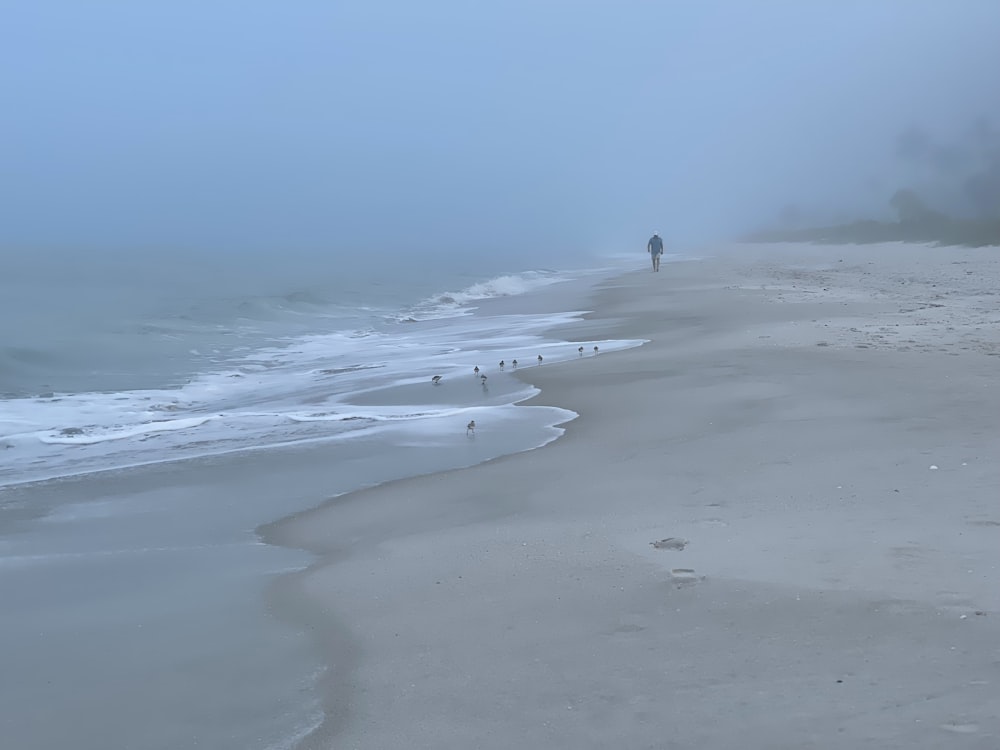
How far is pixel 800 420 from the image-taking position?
8086mm

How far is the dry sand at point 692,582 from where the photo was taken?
3.37 m

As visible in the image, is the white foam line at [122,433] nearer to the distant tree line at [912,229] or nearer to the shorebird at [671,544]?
the shorebird at [671,544]

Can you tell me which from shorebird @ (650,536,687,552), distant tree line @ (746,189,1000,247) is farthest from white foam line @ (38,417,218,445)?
distant tree line @ (746,189,1000,247)

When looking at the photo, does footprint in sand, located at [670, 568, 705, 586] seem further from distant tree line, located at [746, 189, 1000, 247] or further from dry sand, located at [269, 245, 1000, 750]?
distant tree line, located at [746, 189, 1000, 247]

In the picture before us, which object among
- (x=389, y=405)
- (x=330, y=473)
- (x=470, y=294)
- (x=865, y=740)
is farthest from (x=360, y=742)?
(x=470, y=294)

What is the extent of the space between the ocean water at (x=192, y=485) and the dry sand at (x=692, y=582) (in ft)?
1.24

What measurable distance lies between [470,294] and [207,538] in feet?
96.4

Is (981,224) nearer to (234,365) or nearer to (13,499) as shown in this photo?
(234,365)

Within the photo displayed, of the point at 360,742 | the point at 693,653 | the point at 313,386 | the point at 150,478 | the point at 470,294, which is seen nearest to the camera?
the point at 360,742

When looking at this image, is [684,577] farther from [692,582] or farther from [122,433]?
[122,433]

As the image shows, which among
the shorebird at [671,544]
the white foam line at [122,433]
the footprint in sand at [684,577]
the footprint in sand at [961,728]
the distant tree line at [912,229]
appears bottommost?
the footprint in sand at [961,728]

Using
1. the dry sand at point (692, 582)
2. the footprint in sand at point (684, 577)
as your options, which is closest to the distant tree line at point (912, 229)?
the dry sand at point (692, 582)

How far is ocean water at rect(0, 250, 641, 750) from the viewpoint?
3.97m

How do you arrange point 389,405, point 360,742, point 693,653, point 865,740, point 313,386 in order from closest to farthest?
1. point 865,740
2. point 360,742
3. point 693,653
4. point 389,405
5. point 313,386
